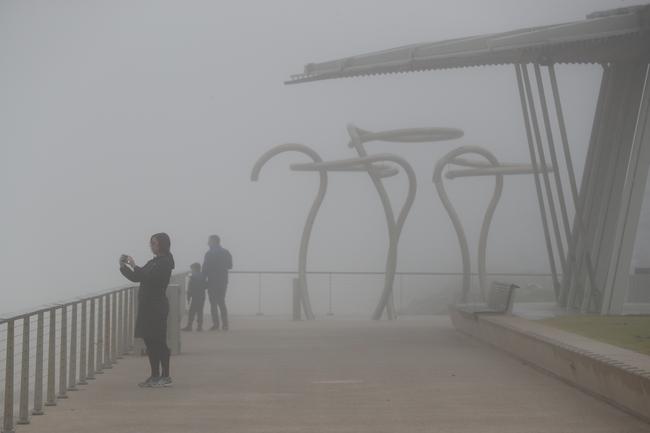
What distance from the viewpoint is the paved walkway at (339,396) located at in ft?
29.4

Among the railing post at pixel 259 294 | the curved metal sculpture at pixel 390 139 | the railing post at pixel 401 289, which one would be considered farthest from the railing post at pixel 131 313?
the railing post at pixel 401 289

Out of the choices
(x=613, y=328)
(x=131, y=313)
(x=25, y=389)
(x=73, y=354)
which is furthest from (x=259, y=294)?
(x=25, y=389)

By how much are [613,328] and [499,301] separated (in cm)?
378

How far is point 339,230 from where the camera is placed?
44312mm

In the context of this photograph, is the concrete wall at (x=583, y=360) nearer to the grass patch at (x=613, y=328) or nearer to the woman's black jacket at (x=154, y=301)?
the grass patch at (x=613, y=328)

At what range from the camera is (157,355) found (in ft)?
39.2

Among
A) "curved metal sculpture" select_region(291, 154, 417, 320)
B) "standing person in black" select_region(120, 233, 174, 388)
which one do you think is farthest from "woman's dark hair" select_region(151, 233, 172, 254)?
"curved metal sculpture" select_region(291, 154, 417, 320)

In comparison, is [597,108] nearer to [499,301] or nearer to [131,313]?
[499,301]

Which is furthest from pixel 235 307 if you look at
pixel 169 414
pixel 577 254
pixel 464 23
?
pixel 464 23

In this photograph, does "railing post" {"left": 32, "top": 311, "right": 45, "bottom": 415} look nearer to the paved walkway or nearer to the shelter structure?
the paved walkway

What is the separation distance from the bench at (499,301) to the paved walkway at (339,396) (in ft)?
2.82

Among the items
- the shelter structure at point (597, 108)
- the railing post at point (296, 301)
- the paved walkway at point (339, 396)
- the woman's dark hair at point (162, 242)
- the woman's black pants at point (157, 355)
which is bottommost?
the paved walkway at point (339, 396)

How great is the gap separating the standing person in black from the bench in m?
6.44

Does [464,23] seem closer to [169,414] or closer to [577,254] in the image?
[577,254]
